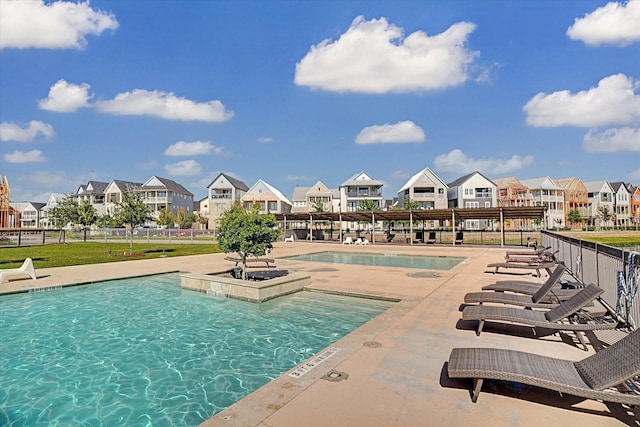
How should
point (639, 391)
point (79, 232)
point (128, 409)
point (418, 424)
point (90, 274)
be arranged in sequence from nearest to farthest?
point (418, 424) < point (639, 391) < point (128, 409) < point (90, 274) < point (79, 232)

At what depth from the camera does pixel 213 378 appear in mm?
5039

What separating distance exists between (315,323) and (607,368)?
5130mm

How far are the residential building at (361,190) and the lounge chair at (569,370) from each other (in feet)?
193

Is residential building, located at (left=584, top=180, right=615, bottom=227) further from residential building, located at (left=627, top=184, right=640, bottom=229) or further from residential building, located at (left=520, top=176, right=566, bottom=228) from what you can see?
residential building, located at (left=520, top=176, right=566, bottom=228)

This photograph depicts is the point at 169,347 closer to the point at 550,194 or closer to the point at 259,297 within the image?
the point at 259,297

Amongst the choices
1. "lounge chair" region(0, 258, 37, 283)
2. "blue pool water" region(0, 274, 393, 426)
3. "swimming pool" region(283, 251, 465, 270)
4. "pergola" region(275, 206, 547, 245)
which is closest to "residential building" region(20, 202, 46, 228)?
"pergola" region(275, 206, 547, 245)

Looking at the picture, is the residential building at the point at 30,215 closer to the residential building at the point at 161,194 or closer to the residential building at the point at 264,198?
the residential building at the point at 161,194

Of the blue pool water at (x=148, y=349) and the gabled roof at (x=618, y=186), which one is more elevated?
the gabled roof at (x=618, y=186)

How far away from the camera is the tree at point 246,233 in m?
10.7

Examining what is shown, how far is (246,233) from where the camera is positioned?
10.6 meters

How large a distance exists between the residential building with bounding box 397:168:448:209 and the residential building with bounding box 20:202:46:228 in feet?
299

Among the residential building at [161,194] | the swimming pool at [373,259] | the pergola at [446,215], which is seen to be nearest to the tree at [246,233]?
the swimming pool at [373,259]

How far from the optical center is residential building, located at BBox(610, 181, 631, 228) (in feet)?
260

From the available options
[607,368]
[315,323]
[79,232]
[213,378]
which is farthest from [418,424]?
[79,232]
